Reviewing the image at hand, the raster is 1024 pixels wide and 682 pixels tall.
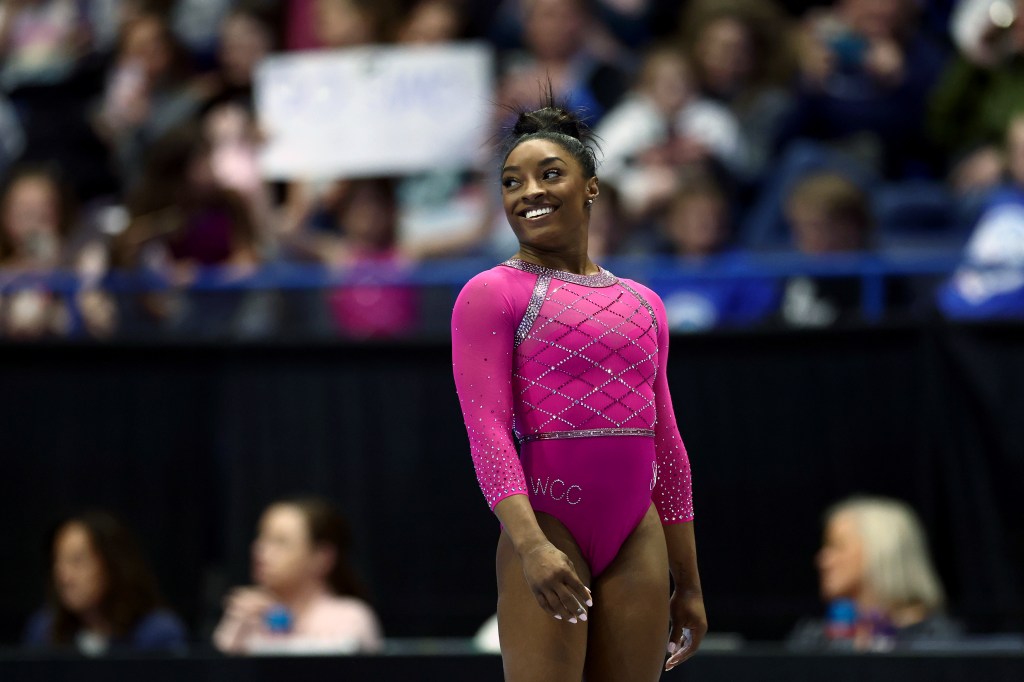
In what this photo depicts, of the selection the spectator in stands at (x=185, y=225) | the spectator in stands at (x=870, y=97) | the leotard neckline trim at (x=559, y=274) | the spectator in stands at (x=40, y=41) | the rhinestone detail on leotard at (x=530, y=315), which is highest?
the spectator in stands at (x=40, y=41)

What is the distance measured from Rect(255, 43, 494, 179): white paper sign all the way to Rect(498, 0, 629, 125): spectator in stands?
41cm

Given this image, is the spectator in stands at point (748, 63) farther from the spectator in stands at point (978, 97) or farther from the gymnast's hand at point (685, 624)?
the gymnast's hand at point (685, 624)

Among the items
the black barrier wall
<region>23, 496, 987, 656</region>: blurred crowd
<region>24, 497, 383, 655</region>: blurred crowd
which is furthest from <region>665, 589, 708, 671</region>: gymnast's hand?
the black barrier wall

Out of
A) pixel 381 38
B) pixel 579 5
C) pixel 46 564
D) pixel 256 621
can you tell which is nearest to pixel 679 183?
pixel 579 5

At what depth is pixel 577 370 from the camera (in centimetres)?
315

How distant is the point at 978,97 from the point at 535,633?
5.34 m

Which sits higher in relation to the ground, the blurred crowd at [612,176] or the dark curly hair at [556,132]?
the blurred crowd at [612,176]

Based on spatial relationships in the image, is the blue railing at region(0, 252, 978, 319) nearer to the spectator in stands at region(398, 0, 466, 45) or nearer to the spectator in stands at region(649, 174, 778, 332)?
the spectator in stands at region(649, 174, 778, 332)

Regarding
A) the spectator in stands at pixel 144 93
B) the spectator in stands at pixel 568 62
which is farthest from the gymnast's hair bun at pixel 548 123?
the spectator in stands at pixel 144 93

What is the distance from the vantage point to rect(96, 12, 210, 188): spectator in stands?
8.74 m

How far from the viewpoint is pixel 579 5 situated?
809 centimetres

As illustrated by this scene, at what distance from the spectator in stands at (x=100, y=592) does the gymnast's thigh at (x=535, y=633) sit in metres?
3.09

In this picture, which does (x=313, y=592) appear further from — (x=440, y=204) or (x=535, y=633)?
(x=535, y=633)

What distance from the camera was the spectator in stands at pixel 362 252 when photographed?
6602mm
